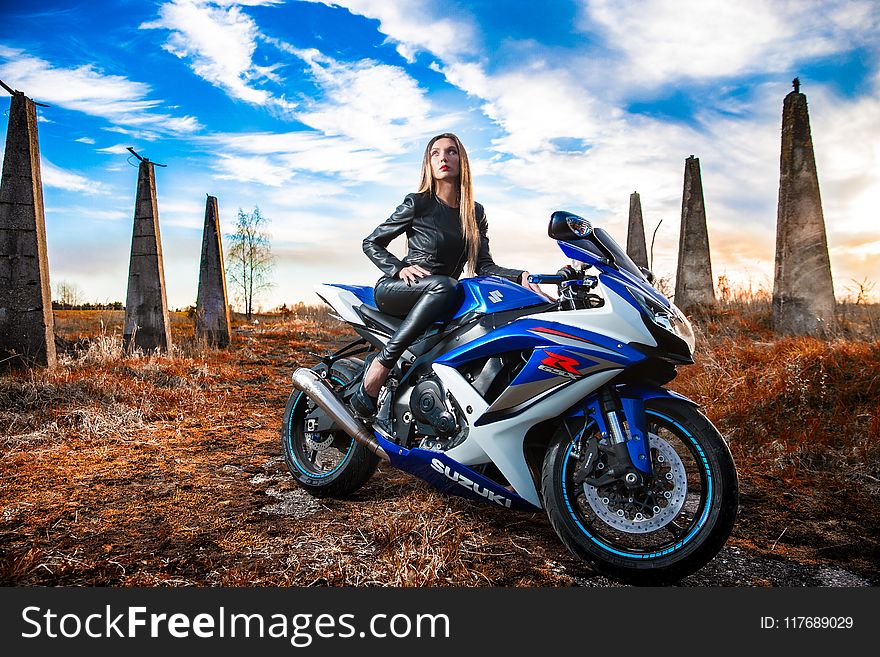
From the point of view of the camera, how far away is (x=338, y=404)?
3.93 metres

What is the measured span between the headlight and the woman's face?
162cm

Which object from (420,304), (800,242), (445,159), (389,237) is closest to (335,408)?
(420,304)

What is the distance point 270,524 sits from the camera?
355 centimetres

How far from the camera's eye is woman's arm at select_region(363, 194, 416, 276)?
3.87 m

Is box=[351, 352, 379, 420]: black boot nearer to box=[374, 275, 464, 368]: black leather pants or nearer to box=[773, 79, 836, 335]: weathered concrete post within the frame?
box=[374, 275, 464, 368]: black leather pants

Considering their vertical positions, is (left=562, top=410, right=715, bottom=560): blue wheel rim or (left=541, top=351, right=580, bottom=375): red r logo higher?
(left=541, top=351, right=580, bottom=375): red r logo

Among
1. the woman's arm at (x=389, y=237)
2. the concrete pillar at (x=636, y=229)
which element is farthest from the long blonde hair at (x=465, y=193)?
the concrete pillar at (x=636, y=229)

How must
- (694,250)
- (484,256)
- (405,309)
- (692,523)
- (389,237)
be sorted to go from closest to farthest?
(692,523), (405,309), (389,237), (484,256), (694,250)

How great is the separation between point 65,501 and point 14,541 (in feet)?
2.21

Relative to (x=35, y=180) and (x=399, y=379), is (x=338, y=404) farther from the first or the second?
(x=35, y=180)

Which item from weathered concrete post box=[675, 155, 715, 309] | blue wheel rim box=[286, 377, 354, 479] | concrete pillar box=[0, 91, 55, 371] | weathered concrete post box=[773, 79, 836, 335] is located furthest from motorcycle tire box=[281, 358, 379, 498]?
weathered concrete post box=[675, 155, 715, 309]

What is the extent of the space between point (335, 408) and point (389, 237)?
114 centimetres

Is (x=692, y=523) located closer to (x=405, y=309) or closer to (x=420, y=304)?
(x=420, y=304)

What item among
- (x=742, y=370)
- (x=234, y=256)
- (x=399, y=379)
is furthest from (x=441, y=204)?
(x=234, y=256)
